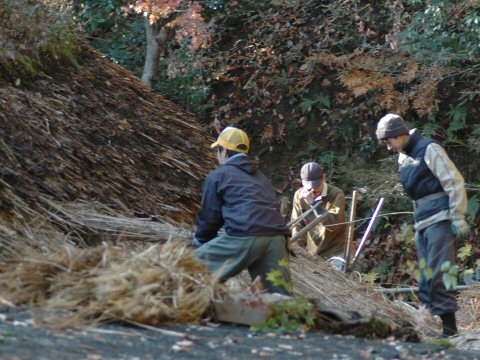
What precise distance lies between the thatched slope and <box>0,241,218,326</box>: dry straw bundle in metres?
2.23

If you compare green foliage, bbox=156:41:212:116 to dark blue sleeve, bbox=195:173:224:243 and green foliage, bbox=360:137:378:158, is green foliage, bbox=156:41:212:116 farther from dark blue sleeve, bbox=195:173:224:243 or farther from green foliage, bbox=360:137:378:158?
dark blue sleeve, bbox=195:173:224:243

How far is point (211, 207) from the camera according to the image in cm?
754

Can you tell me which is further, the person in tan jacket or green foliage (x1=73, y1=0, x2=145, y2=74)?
green foliage (x1=73, y1=0, x2=145, y2=74)

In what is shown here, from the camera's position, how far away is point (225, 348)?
5.34 metres

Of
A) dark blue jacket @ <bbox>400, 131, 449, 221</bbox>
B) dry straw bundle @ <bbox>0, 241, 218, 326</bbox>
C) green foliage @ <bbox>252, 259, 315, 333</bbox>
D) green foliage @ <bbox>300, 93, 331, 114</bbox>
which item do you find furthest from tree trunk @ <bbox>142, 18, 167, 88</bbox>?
green foliage @ <bbox>252, 259, 315, 333</bbox>

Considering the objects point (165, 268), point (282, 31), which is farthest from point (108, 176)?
point (282, 31)

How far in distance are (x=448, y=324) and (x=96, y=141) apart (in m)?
3.74

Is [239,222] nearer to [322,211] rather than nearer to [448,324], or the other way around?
[448,324]

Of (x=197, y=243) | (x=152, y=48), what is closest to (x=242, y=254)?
(x=197, y=243)

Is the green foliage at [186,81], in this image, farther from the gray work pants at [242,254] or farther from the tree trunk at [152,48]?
the gray work pants at [242,254]

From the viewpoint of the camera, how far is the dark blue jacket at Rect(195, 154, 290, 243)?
7449 millimetres

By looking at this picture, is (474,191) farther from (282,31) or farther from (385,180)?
(282,31)

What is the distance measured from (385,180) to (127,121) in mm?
3723

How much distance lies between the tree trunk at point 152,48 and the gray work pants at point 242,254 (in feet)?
21.6
